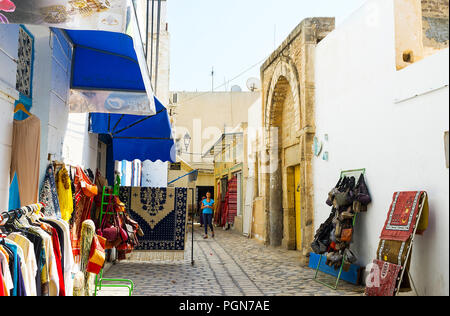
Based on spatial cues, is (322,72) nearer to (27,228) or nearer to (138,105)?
(138,105)

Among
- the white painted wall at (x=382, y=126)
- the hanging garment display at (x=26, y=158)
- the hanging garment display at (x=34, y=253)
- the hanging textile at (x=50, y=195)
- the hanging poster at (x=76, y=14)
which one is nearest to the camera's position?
the hanging garment display at (x=34, y=253)

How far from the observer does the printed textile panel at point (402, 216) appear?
469 centimetres

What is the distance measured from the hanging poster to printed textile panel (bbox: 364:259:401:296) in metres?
3.77

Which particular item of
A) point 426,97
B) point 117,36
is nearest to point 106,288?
point 117,36

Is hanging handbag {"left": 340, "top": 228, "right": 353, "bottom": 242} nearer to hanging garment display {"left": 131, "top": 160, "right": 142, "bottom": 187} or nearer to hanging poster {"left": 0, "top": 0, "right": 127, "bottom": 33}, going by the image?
hanging poster {"left": 0, "top": 0, "right": 127, "bottom": 33}

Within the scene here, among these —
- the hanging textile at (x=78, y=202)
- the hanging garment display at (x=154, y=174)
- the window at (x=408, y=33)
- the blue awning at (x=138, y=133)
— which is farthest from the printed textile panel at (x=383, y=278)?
the hanging garment display at (x=154, y=174)

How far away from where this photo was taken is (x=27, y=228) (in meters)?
3.00

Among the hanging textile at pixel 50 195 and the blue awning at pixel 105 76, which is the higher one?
the blue awning at pixel 105 76

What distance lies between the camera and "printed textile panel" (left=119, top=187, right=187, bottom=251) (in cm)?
768

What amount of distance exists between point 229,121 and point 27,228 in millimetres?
21988

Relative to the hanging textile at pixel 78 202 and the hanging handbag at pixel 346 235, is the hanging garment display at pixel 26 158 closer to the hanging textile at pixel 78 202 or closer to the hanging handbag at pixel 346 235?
the hanging textile at pixel 78 202

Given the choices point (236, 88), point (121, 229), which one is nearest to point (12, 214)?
point (121, 229)

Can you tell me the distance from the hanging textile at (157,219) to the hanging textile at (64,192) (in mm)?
2974

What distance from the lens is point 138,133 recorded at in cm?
773
